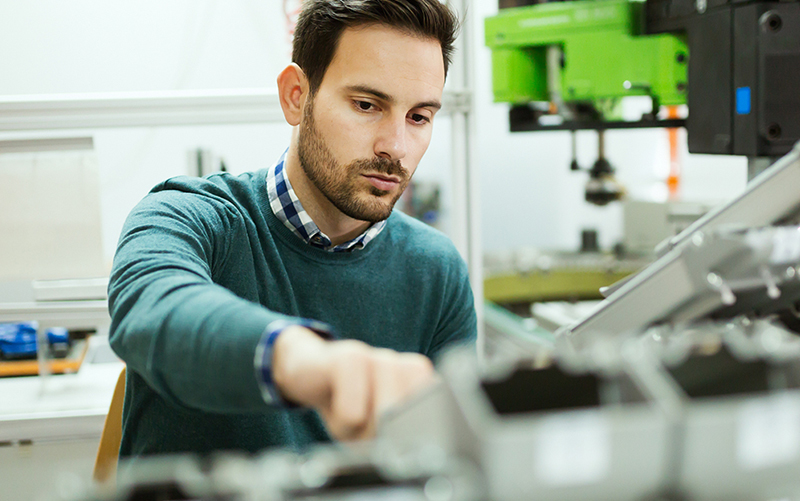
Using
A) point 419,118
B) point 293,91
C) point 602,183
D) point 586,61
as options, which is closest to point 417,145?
point 419,118

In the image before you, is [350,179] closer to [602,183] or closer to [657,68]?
[657,68]

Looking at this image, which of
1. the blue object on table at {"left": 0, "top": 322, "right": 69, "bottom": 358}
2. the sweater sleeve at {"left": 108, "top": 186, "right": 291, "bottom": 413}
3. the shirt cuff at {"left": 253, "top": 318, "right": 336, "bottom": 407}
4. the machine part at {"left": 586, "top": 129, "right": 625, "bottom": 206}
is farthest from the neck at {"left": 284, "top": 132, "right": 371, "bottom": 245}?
the blue object on table at {"left": 0, "top": 322, "right": 69, "bottom": 358}

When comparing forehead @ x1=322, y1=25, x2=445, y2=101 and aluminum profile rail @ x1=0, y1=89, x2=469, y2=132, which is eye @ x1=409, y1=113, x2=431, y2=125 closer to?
forehead @ x1=322, y1=25, x2=445, y2=101

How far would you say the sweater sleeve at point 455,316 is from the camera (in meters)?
1.33

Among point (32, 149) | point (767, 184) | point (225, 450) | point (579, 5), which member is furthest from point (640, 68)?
point (32, 149)

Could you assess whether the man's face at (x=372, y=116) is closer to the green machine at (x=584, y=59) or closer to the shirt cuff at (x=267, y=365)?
the green machine at (x=584, y=59)

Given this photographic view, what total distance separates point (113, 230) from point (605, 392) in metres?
1.67

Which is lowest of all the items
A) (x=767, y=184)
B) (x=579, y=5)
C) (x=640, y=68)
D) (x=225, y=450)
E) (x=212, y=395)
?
(x=225, y=450)

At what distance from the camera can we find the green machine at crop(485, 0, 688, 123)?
1491mm

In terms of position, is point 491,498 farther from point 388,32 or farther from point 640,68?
point 640,68

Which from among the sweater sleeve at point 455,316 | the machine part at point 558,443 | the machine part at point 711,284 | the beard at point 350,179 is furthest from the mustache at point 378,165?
the machine part at point 558,443

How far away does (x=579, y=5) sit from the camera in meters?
1.54

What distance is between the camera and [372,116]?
112cm

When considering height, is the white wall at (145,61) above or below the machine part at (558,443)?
above
